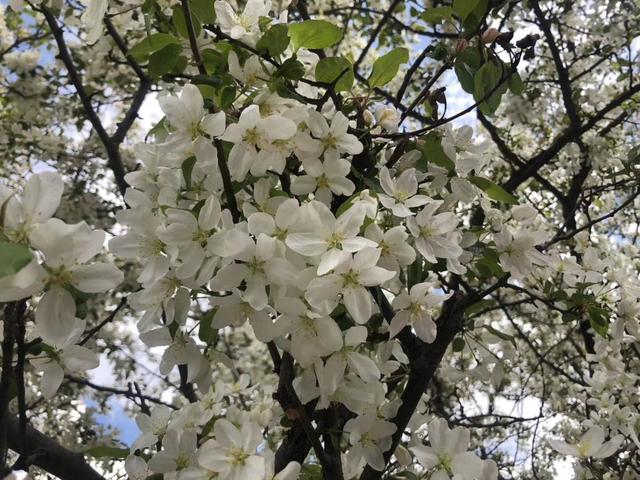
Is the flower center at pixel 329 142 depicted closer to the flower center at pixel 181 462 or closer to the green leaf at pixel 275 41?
the green leaf at pixel 275 41

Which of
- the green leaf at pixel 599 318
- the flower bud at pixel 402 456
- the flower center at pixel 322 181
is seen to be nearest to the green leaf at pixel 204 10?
the flower center at pixel 322 181

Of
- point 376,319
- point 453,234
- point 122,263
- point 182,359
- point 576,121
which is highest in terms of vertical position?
point 576,121

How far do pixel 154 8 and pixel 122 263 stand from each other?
3.53 meters

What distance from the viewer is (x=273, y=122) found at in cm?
99

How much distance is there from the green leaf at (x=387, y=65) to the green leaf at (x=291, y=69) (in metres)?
0.22

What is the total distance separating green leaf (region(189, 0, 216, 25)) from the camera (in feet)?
3.51

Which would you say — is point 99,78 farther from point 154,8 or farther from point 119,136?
point 154,8

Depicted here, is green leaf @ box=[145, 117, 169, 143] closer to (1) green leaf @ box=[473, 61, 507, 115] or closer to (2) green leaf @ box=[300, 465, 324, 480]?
(1) green leaf @ box=[473, 61, 507, 115]

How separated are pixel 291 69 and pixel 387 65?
0.80 feet

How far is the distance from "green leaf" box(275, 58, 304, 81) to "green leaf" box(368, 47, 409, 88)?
217mm

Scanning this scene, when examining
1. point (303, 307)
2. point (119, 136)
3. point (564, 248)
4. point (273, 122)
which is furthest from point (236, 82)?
point (564, 248)

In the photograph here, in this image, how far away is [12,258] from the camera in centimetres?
64

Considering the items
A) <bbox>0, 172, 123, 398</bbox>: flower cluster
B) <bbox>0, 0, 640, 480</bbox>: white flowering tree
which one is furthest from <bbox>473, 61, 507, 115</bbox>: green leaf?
<bbox>0, 172, 123, 398</bbox>: flower cluster

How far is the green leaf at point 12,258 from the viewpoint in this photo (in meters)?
0.62
